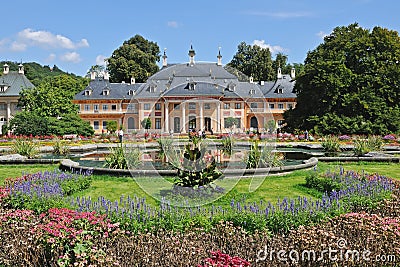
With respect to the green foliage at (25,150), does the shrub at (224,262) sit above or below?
below

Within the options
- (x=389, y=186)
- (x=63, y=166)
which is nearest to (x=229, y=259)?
(x=389, y=186)

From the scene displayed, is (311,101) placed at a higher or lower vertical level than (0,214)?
higher

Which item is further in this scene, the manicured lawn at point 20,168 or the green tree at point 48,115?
the green tree at point 48,115

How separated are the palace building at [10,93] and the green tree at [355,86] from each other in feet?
123

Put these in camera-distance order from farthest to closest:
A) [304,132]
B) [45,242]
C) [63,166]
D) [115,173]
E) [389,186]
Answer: [304,132] < [63,166] < [115,173] < [389,186] < [45,242]

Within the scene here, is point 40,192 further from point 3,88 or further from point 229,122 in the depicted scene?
point 3,88

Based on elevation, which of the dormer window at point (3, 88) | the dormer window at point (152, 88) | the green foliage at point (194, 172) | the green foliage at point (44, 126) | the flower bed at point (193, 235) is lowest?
the flower bed at point (193, 235)

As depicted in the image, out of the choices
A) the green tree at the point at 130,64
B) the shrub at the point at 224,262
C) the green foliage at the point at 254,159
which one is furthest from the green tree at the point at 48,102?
the shrub at the point at 224,262

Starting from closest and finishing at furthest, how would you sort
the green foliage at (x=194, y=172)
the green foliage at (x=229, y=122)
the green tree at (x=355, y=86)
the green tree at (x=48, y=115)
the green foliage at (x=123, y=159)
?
the green foliage at (x=194, y=172)
the green foliage at (x=123, y=159)
the green tree at (x=355, y=86)
the green tree at (x=48, y=115)
the green foliage at (x=229, y=122)

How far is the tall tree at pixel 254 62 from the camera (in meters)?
59.3

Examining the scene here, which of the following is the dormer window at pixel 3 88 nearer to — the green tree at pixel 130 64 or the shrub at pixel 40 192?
the green tree at pixel 130 64

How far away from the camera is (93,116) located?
172 feet

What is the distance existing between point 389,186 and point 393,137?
19.2 meters

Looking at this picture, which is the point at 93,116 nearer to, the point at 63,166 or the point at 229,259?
the point at 63,166
